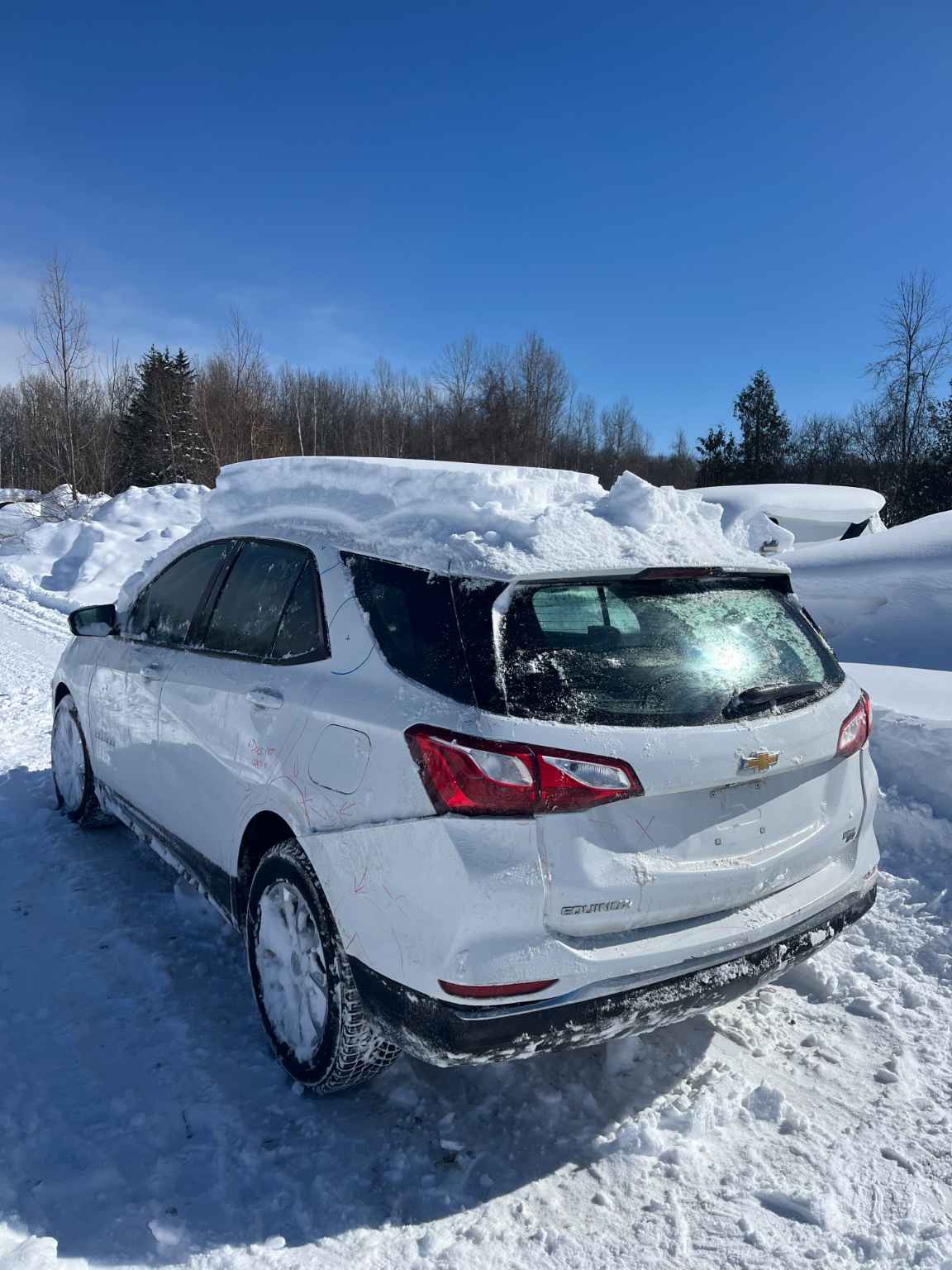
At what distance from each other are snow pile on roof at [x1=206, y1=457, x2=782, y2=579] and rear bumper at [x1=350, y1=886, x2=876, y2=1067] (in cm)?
106

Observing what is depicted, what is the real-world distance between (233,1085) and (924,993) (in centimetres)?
241

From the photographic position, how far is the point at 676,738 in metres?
2.08

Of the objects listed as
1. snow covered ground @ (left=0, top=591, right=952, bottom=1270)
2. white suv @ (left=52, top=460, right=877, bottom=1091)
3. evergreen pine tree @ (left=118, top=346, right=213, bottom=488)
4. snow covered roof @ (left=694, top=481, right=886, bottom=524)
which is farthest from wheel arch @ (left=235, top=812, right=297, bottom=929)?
evergreen pine tree @ (left=118, top=346, right=213, bottom=488)

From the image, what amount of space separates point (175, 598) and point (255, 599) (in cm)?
85

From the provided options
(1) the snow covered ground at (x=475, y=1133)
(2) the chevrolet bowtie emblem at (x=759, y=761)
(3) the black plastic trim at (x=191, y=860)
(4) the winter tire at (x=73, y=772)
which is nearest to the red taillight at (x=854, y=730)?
(2) the chevrolet bowtie emblem at (x=759, y=761)

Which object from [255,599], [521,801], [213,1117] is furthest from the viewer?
[255,599]

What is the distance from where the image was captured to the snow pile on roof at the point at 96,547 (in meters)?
15.2

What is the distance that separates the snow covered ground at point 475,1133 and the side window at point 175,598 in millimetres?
1271

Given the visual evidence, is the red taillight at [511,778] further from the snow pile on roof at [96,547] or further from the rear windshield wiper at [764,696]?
the snow pile on roof at [96,547]

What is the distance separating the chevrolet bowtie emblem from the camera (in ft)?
7.09

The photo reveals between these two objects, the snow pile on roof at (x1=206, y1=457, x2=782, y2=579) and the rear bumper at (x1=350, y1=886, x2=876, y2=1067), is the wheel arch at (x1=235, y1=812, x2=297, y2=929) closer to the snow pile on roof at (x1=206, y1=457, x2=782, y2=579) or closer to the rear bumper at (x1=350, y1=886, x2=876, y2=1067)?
the rear bumper at (x1=350, y1=886, x2=876, y2=1067)

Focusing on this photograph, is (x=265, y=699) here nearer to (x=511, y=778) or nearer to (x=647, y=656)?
(x=511, y=778)

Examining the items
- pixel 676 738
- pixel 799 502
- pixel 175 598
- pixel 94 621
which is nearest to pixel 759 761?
pixel 676 738

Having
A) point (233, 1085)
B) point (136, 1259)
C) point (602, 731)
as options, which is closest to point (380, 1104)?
point (233, 1085)
